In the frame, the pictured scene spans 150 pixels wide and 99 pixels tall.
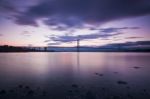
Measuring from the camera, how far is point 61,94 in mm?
12742

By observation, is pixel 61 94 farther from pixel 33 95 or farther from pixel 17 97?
pixel 17 97

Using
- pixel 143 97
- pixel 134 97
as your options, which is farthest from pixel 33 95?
pixel 143 97

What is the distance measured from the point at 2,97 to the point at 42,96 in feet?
10.5

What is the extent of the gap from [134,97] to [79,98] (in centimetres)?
476

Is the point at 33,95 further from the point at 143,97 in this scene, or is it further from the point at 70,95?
the point at 143,97

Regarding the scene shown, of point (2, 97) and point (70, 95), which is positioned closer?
point (2, 97)

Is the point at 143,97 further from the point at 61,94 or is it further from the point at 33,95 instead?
the point at 33,95

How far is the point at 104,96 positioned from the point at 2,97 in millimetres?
8510

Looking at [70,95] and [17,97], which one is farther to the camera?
[70,95]

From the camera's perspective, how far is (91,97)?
12.0 m

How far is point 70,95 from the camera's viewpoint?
40.9ft

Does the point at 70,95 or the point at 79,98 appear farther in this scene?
the point at 70,95

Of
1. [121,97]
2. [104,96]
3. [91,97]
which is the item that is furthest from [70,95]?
[121,97]

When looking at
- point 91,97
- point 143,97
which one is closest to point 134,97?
Result: point 143,97
